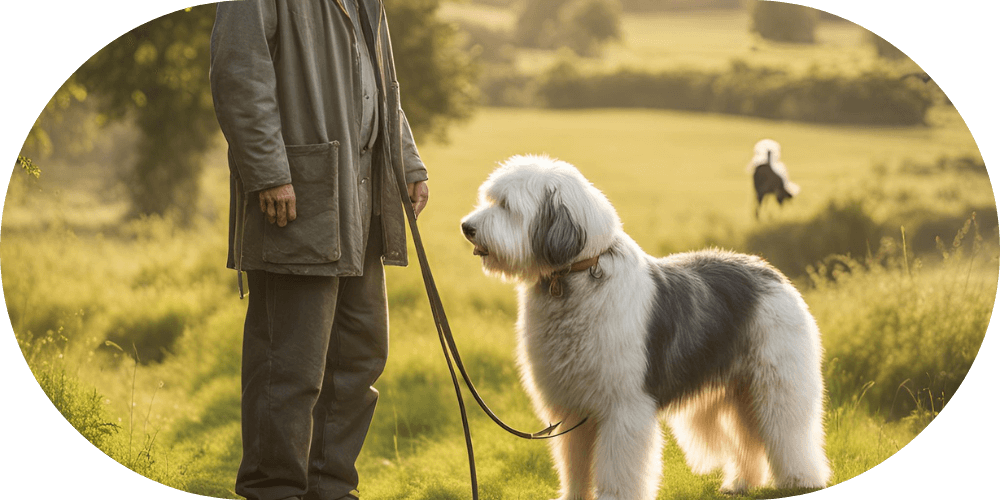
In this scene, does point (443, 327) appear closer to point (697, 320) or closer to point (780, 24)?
point (697, 320)

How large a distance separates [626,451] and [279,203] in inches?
72.1

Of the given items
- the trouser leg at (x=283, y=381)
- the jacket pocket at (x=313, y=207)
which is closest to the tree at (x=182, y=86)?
the jacket pocket at (x=313, y=207)

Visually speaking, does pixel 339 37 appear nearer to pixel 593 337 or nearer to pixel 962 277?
pixel 593 337

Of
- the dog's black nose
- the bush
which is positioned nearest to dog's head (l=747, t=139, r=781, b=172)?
the bush

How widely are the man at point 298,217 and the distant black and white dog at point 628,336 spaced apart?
0.60 m

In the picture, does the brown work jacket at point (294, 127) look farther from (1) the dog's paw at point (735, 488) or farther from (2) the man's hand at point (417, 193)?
(1) the dog's paw at point (735, 488)

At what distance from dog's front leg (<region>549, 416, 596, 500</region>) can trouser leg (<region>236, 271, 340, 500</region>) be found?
1.18 meters

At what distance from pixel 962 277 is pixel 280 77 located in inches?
157

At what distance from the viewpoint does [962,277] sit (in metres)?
4.70

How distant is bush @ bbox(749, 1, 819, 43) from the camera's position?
5.76 m

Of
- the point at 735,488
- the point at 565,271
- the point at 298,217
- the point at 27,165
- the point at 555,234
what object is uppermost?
the point at 27,165

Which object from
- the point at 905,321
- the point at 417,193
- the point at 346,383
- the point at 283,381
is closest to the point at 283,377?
the point at 283,381

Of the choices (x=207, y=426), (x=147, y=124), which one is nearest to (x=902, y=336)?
(x=207, y=426)

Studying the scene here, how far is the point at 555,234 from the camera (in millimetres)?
3418
